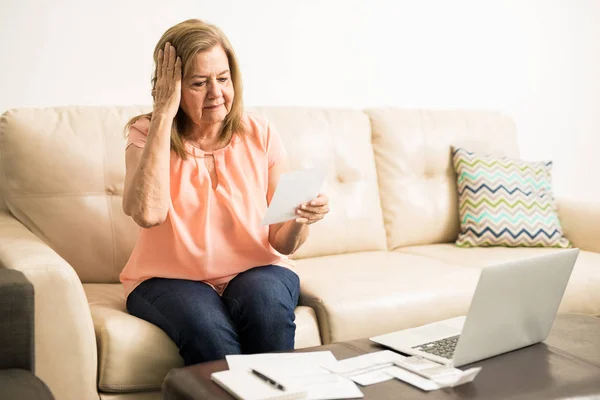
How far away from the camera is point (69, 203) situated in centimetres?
222

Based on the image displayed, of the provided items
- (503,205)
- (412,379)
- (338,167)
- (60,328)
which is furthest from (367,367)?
(503,205)

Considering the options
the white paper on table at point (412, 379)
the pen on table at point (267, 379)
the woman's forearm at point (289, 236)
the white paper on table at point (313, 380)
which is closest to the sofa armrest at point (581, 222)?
the woman's forearm at point (289, 236)

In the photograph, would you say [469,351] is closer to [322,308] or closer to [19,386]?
[322,308]

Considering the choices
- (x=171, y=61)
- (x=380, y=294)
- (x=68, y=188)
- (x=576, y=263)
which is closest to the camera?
(x=171, y=61)

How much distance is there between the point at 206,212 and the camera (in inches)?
75.9

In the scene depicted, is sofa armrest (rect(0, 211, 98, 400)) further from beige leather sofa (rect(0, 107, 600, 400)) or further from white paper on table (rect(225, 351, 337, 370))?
white paper on table (rect(225, 351, 337, 370))

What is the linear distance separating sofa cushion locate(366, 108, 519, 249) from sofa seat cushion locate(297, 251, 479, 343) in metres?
0.37

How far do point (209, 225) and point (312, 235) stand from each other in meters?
0.68

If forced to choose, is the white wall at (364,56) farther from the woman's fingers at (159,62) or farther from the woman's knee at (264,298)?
the woman's knee at (264,298)

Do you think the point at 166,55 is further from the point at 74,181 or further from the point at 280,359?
the point at 280,359

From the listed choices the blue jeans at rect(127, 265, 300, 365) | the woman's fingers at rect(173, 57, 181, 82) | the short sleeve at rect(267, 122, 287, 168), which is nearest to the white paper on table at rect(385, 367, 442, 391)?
the blue jeans at rect(127, 265, 300, 365)

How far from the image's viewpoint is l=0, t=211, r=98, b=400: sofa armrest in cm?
160

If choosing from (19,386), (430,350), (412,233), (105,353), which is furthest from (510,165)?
(19,386)

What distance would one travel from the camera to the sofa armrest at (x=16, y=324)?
1396 mm
